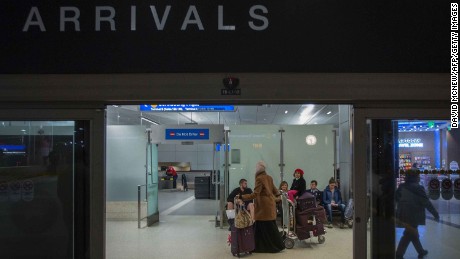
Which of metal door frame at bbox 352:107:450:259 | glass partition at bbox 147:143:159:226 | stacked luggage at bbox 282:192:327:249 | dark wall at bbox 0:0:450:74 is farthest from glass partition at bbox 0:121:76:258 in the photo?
glass partition at bbox 147:143:159:226

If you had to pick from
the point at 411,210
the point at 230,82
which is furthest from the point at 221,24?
the point at 411,210

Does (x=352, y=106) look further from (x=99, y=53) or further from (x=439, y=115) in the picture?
(x=99, y=53)

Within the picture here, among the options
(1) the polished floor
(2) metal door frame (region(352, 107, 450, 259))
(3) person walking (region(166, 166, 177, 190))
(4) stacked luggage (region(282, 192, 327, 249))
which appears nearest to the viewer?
(2) metal door frame (region(352, 107, 450, 259))

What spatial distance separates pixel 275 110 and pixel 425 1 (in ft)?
40.2

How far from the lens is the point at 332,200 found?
10961 millimetres

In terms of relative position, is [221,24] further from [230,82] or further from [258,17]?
[230,82]

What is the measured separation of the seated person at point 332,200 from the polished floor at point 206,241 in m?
0.47

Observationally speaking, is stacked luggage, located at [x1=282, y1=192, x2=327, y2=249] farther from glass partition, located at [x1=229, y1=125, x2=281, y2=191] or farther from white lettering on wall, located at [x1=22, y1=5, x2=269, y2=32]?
white lettering on wall, located at [x1=22, y1=5, x2=269, y2=32]

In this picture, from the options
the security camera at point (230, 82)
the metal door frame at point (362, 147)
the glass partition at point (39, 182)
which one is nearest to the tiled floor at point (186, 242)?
the glass partition at point (39, 182)

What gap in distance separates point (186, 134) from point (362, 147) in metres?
7.71

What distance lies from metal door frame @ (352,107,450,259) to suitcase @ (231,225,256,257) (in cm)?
357

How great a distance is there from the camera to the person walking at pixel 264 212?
723 centimetres

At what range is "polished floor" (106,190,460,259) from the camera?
13.5 ft

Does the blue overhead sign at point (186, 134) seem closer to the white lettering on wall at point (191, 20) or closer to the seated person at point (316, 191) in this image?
the seated person at point (316, 191)
